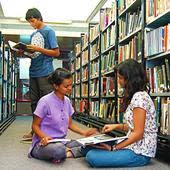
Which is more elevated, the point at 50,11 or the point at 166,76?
the point at 50,11

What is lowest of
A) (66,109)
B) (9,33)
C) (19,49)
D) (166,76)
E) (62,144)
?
(62,144)

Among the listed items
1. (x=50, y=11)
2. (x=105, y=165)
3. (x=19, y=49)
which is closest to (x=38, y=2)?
(x=50, y=11)

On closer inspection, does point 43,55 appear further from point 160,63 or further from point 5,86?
point 5,86

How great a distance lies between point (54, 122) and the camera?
2496mm

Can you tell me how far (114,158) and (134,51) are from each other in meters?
1.49

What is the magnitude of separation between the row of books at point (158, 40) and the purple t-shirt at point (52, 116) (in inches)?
35.6

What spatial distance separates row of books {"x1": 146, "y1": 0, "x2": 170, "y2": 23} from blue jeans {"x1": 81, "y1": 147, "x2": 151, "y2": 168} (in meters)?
1.17

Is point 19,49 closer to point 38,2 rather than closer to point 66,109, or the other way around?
point 66,109

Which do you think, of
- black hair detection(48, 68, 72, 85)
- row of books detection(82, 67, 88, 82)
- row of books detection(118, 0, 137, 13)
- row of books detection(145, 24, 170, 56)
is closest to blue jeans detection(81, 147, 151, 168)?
black hair detection(48, 68, 72, 85)

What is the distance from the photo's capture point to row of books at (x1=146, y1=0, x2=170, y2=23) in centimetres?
262

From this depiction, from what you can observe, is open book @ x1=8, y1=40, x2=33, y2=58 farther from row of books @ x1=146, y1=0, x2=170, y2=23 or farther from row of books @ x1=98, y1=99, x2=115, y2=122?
row of books @ x1=98, y1=99, x2=115, y2=122

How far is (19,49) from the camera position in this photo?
3299mm

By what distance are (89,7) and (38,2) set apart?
1.20m

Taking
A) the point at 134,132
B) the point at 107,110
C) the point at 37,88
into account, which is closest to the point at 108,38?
the point at 107,110
